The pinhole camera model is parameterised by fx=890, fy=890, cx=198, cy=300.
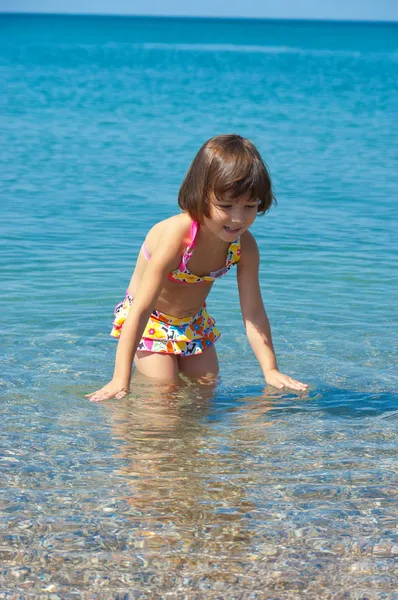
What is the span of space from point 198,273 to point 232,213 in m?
0.58

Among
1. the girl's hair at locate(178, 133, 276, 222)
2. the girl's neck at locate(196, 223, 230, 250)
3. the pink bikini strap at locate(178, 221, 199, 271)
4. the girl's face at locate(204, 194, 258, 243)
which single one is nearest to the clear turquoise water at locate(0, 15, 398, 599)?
the pink bikini strap at locate(178, 221, 199, 271)

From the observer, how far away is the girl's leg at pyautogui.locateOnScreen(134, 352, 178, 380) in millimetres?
4734

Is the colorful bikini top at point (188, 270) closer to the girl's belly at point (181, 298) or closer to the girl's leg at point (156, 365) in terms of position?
the girl's belly at point (181, 298)

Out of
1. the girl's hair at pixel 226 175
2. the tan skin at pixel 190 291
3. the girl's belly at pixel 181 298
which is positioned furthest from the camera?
the girl's belly at pixel 181 298

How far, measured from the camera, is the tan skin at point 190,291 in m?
4.12

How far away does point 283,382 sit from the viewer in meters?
4.47

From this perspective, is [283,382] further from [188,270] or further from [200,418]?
[188,270]

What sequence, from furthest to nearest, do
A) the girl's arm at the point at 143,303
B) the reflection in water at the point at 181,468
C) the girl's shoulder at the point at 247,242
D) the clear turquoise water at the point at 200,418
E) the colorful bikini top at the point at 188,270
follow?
the girl's shoulder at the point at 247,242
the colorful bikini top at the point at 188,270
the girl's arm at the point at 143,303
the reflection in water at the point at 181,468
the clear turquoise water at the point at 200,418

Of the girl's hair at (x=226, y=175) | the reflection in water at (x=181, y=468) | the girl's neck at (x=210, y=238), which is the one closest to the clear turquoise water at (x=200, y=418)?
the reflection in water at (x=181, y=468)

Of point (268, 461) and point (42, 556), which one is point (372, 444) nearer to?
point (268, 461)

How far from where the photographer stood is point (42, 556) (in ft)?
10.1

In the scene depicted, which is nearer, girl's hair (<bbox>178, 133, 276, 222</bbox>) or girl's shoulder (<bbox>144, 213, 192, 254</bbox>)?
girl's hair (<bbox>178, 133, 276, 222</bbox>)

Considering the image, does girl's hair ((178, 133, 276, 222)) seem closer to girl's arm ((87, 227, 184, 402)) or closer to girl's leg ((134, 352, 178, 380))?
girl's arm ((87, 227, 184, 402))

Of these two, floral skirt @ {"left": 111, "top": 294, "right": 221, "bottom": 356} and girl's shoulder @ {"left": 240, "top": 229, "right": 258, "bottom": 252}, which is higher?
girl's shoulder @ {"left": 240, "top": 229, "right": 258, "bottom": 252}
